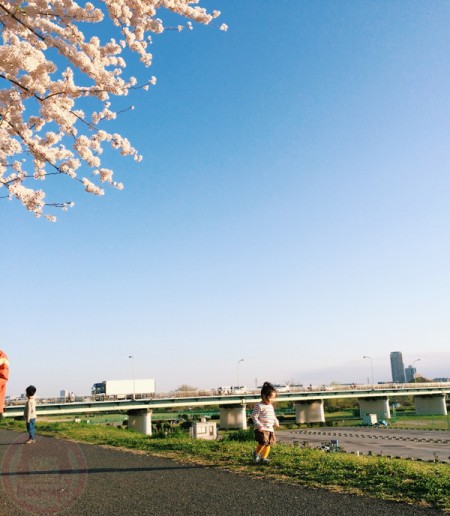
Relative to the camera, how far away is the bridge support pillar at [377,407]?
292 ft

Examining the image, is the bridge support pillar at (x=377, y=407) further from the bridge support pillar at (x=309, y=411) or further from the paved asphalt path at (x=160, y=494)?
the paved asphalt path at (x=160, y=494)

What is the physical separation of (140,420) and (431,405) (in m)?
62.9

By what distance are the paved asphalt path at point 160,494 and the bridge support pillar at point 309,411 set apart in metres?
80.1

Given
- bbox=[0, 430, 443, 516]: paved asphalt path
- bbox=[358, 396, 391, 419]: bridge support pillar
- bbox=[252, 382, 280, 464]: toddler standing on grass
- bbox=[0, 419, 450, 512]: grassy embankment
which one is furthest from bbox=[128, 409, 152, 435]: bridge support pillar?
bbox=[252, 382, 280, 464]: toddler standing on grass

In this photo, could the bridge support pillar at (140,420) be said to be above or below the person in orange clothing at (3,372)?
→ below

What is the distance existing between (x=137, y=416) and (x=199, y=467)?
63.6 metres

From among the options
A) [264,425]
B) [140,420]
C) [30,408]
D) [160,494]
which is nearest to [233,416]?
[140,420]

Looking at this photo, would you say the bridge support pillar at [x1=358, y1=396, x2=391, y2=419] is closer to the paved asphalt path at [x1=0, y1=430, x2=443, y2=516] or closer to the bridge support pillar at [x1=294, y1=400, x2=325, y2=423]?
the bridge support pillar at [x1=294, y1=400, x2=325, y2=423]

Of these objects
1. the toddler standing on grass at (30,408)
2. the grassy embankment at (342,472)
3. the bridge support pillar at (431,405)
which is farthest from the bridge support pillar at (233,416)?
the grassy embankment at (342,472)

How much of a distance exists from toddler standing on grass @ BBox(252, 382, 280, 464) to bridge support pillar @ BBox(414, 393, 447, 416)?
9773 centimetres

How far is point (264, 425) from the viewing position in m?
9.15

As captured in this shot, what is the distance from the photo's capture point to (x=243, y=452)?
33.5 ft

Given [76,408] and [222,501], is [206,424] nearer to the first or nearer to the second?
[222,501]

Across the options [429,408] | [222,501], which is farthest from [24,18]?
[429,408]
